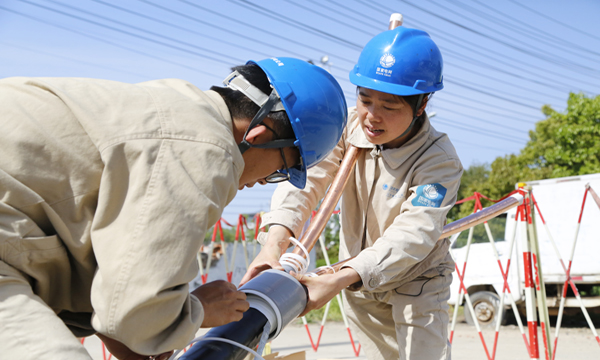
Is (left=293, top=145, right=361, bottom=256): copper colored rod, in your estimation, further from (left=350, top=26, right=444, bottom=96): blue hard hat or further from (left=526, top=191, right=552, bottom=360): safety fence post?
(left=526, top=191, right=552, bottom=360): safety fence post

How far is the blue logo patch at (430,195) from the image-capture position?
270cm

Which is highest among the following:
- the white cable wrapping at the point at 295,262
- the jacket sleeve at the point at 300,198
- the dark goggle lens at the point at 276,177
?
the dark goggle lens at the point at 276,177

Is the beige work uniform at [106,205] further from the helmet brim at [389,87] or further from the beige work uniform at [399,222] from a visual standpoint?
the helmet brim at [389,87]

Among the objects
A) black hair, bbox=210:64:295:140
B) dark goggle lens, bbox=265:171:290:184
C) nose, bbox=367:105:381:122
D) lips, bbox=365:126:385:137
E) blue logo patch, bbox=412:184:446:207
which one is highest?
black hair, bbox=210:64:295:140

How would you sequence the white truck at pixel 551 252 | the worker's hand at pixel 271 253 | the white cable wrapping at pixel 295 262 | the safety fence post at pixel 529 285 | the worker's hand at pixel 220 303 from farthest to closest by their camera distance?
the white truck at pixel 551 252 → the safety fence post at pixel 529 285 → the worker's hand at pixel 271 253 → the white cable wrapping at pixel 295 262 → the worker's hand at pixel 220 303

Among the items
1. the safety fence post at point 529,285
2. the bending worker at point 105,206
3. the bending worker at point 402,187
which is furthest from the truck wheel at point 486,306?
the bending worker at point 105,206

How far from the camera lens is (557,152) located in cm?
1886

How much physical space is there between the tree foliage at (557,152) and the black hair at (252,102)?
1786 centimetres

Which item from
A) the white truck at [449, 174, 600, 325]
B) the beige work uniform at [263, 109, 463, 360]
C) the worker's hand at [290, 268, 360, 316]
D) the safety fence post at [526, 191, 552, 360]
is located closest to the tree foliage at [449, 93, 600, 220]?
the white truck at [449, 174, 600, 325]

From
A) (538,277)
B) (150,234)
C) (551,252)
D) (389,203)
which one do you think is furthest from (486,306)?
(150,234)

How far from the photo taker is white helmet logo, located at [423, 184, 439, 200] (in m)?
2.71

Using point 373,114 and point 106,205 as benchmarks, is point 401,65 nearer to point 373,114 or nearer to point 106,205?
point 373,114

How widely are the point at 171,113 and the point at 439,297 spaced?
2.03m

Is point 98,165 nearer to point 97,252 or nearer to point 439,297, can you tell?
point 97,252
